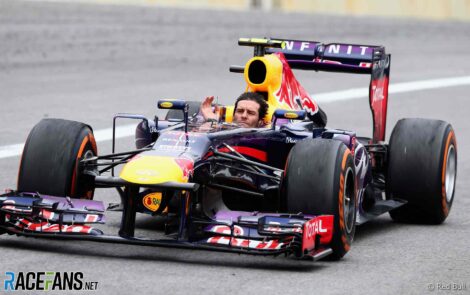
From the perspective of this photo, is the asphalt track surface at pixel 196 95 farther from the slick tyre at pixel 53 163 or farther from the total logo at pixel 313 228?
the slick tyre at pixel 53 163

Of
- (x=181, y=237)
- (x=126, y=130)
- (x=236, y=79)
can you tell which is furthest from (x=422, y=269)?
(x=236, y=79)

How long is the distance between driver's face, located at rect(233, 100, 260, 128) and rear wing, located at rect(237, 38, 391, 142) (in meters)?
1.18

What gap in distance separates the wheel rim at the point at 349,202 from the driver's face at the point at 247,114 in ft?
3.91

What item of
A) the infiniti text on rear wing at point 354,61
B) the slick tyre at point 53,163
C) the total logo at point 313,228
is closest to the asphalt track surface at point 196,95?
the total logo at point 313,228

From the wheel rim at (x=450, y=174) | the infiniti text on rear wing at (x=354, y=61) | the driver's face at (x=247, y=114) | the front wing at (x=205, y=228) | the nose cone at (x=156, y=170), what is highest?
the infiniti text on rear wing at (x=354, y=61)

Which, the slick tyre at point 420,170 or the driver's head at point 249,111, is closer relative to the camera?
the driver's head at point 249,111

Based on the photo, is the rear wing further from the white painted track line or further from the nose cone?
the white painted track line

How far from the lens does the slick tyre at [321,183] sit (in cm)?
841

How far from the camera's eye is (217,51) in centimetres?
2616

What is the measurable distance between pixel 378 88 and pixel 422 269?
10.6 ft

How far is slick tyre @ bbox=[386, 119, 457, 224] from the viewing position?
10000mm

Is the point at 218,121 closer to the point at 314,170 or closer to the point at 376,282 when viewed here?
the point at 314,170

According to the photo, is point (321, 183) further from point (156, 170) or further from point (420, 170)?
point (420, 170)

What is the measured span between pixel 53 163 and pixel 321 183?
192cm
